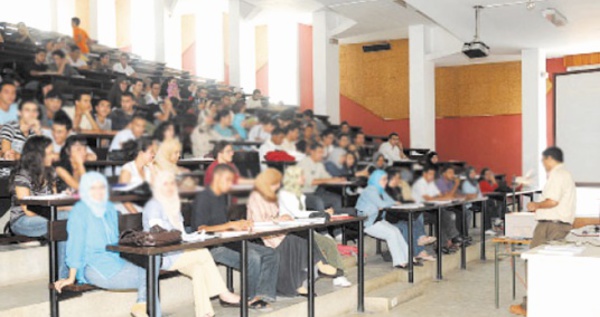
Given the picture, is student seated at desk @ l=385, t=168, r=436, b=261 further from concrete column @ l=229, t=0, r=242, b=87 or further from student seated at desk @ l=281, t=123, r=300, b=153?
concrete column @ l=229, t=0, r=242, b=87

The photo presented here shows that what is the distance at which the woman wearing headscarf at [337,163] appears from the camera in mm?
5390

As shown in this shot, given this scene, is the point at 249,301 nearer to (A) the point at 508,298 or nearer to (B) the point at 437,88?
(A) the point at 508,298

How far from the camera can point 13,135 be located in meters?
3.62

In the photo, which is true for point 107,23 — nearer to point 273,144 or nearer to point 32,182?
point 273,144

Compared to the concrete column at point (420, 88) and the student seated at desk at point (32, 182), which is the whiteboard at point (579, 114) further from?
the concrete column at point (420, 88)

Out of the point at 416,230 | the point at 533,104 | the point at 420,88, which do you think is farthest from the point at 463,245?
the point at 420,88

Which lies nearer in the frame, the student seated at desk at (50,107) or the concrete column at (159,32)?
the student seated at desk at (50,107)

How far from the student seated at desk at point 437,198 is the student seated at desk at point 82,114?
246cm

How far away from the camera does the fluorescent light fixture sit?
5973mm

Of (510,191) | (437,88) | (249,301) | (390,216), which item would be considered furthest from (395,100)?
(249,301)

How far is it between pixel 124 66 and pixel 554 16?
409 centimetres

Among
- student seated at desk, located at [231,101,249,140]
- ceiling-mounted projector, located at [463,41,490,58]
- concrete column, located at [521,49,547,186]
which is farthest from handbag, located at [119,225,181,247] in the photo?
concrete column, located at [521,49,547,186]

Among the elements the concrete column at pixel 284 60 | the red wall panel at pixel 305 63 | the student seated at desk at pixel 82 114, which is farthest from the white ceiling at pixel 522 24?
the concrete column at pixel 284 60

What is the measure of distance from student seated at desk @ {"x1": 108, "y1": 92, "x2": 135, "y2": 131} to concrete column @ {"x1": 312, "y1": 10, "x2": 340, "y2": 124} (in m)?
5.37
